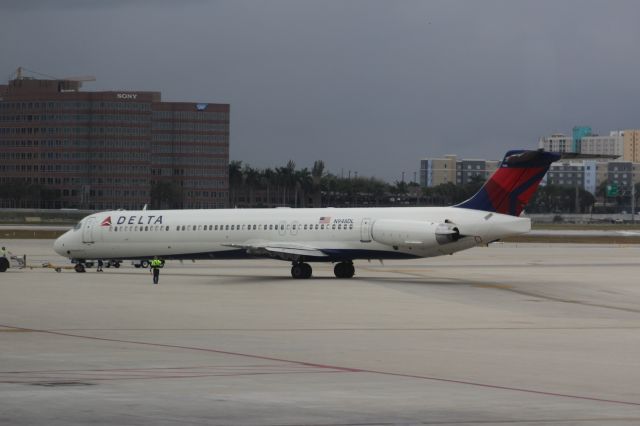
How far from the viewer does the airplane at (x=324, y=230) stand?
45.3 meters

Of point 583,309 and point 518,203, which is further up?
point 518,203

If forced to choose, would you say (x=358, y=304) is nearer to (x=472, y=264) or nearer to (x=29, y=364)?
(x=29, y=364)

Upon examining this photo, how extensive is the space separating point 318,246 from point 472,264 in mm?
16597

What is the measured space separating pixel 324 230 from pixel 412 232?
481 cm

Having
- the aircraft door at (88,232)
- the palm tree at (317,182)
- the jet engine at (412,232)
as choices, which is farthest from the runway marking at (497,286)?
the palm tree at (317,182)

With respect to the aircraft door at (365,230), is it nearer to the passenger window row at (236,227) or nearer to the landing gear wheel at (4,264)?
the passenger window row at (236,227)

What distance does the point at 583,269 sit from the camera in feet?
186

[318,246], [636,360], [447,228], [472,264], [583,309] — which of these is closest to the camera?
[636,360]

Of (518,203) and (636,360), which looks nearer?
(636,360)

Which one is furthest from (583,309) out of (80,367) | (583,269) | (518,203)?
(583,269)

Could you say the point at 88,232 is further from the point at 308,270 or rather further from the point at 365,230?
the point at 365,230

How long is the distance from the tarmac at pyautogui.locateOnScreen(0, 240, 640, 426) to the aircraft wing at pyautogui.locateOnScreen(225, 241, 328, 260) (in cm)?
123

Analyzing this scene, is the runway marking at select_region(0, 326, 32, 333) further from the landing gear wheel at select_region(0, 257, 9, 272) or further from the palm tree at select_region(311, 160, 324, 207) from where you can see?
the palm tree at select_region(311, 160, 324, 207)

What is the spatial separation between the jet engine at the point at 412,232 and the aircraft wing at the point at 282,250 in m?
3.07
